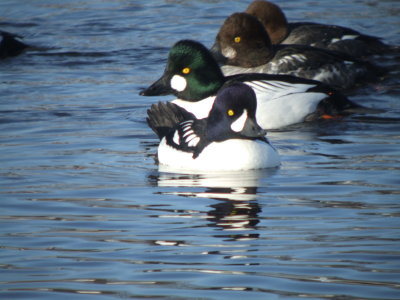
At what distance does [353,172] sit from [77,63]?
25.7 feet

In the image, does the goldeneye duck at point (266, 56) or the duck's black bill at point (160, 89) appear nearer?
the duck's black bill at point (160, 89)

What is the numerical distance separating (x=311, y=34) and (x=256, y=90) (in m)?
4.01

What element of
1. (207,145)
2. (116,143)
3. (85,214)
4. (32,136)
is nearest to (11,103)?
(32,136)

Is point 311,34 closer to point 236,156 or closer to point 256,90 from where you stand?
point 256,90

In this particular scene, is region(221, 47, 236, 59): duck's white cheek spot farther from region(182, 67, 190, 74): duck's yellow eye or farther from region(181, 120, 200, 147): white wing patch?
region(181, 120, 200, 147): white wing patch

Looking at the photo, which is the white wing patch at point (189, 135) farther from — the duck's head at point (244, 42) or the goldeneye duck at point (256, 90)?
the duck's head at point (244, 42)

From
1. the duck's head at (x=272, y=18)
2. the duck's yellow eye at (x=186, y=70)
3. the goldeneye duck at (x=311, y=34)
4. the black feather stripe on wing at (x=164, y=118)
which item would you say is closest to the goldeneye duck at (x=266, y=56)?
the goldeneye duck at (x=311, y=34)

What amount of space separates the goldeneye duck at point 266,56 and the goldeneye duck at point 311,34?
1.66m

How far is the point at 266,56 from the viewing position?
13.3m

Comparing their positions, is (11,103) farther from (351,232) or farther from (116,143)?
(351,232)

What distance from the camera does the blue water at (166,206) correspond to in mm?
5664

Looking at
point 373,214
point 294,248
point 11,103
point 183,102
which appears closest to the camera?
point 294,248

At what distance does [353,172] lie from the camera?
28.8ft

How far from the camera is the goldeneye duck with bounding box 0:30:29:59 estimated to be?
53.7 ft
